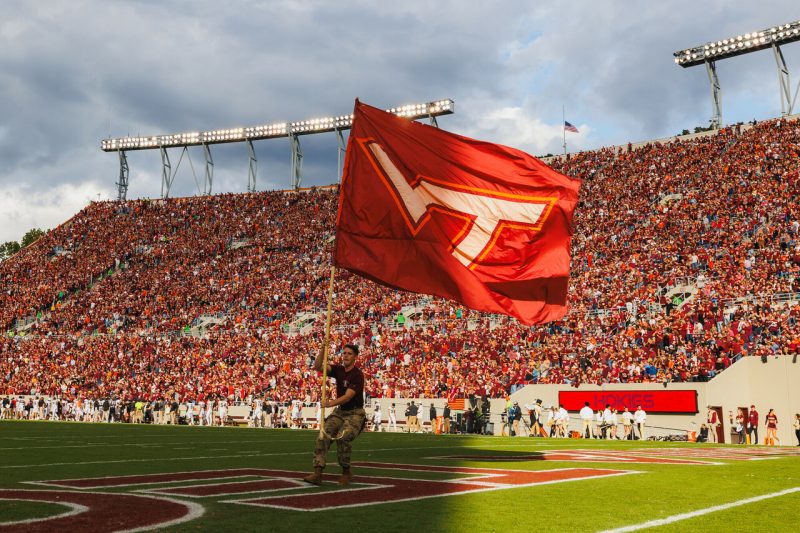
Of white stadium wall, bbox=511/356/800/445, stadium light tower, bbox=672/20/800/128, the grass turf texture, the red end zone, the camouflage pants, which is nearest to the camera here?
the grass turf texture

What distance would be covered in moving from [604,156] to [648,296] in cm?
1723

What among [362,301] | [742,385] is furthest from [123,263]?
[742,385]

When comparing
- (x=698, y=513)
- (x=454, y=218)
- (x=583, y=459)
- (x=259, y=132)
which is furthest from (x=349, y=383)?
(x=259, y=132)

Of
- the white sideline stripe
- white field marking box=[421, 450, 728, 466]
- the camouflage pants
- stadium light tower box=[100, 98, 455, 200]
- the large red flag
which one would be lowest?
white field marking box=[421, 450, 728, 466]

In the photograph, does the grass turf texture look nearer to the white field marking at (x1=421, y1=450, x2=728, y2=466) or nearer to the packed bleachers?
the white field marking at (x1=421, y1=450, x2=728, y2=466)

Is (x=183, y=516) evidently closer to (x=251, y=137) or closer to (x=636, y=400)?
(x=636, y=400)

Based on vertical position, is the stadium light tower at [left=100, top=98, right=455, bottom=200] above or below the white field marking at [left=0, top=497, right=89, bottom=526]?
above

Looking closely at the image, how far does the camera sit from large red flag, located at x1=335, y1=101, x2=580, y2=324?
11242 millimetres

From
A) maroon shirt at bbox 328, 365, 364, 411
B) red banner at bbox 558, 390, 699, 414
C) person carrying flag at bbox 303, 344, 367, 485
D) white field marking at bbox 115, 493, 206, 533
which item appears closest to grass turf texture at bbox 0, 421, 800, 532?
white field marking at bbox 115, 493, 206, 533

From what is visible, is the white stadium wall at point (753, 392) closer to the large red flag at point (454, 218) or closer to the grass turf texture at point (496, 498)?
the grass turf texture at point (496, 498)

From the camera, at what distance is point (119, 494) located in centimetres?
854

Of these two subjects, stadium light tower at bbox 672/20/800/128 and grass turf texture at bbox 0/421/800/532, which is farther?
stadium light tower at bbox 672/20/800/128

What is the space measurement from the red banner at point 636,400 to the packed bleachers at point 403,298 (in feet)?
2.18

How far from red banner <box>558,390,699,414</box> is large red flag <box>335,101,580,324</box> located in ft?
62.6
